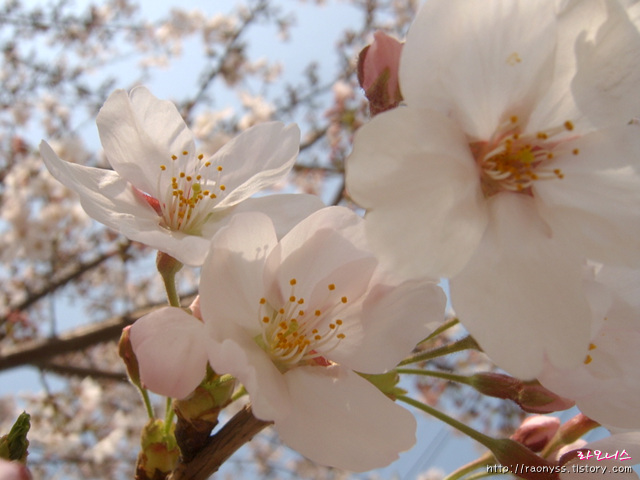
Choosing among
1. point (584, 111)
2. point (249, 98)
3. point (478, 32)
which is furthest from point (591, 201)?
point (249, 98)

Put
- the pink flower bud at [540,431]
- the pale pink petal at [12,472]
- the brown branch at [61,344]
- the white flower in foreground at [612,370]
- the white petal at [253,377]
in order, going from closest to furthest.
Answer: the pale pink petal at [12,472], the white petal at [253,377], the white flower in foreground at [612,370], the pink flower bud at [540,431], the brown branch at [61,344]

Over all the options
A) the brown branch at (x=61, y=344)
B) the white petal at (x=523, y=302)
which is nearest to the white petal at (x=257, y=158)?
the white petal at (x=523, y=302)

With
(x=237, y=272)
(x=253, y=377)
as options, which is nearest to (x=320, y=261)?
(x=237, y=272)

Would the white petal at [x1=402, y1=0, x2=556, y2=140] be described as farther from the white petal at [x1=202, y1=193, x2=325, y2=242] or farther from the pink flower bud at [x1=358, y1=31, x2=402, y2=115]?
the white petal at [x1=202, y1=193, x2=325, y2=242]

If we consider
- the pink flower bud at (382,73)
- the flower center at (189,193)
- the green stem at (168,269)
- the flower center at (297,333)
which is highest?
the pink flower bud at (382,73)

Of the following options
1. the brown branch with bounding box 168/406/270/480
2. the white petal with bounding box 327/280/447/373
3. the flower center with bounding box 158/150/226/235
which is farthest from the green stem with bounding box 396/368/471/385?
the flower center with bounding box 158/150/226/235

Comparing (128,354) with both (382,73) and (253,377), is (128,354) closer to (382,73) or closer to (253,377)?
(253,377)

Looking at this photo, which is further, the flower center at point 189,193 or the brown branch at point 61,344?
the brown branch at point 61,344

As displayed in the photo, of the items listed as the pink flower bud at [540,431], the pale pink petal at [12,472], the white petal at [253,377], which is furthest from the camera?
the pink flower bud at [540,431]

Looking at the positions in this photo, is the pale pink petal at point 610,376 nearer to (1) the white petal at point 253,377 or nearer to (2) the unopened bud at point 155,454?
(1) the white petal at point 253,377
